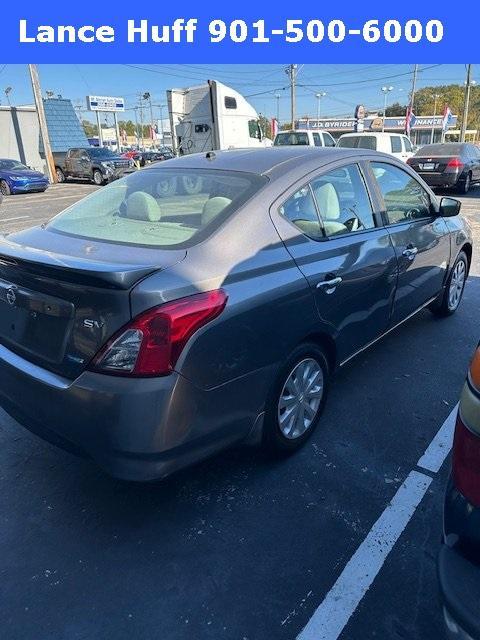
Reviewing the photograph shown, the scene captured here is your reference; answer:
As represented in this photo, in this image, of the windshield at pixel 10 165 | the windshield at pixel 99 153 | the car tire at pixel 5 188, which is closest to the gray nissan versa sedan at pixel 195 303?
the car tire at pixel 5 188

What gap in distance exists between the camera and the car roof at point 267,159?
2.75 m

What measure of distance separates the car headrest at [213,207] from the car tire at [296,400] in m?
0.82

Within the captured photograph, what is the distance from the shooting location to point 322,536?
2.24 metres

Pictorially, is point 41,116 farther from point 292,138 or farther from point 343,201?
point 343,201

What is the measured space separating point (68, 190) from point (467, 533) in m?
21.7

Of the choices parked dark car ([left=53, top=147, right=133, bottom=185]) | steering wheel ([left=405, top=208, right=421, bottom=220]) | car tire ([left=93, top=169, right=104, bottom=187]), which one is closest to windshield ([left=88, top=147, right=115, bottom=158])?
parked dark car ([left=53, top=147, right=133, bottom=185])

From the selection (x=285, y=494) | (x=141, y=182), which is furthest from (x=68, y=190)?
(x=285, y=494)

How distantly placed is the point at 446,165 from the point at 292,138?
657cm

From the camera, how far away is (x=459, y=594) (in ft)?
4.38

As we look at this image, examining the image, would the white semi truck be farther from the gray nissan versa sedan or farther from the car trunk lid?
the car trunk lid

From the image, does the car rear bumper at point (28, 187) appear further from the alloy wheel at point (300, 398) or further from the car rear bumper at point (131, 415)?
the alloy wheel at point (300, 398)

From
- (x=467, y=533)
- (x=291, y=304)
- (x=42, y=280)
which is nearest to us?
(x=467, y=533)

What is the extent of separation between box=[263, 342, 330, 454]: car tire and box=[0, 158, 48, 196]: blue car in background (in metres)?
19.2

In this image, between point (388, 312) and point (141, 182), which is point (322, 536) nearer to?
point (388, 312)
